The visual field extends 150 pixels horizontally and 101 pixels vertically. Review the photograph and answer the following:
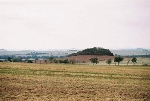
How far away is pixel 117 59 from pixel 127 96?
112425 mm

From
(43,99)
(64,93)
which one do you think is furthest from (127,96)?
(43,99)

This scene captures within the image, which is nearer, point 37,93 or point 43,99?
point 43,99

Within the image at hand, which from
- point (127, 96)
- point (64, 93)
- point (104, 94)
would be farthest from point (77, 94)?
point (127, 96)

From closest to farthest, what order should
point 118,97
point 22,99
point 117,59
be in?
point 22,99 → point 118,97 → point 117,59

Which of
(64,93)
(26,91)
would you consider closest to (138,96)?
(64,93)

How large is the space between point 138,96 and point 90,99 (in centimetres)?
522

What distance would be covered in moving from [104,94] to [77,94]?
2662 mm

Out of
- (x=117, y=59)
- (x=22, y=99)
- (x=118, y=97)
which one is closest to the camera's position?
(x=22, y=99)

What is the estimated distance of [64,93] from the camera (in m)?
22.7

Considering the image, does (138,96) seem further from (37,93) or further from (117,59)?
(117,59)

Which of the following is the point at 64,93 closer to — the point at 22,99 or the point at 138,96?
the point at 22,99

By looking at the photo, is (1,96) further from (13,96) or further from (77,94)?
(77,94)

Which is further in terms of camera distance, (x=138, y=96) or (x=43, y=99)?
(x=138, y=96)

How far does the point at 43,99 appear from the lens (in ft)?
64.0
